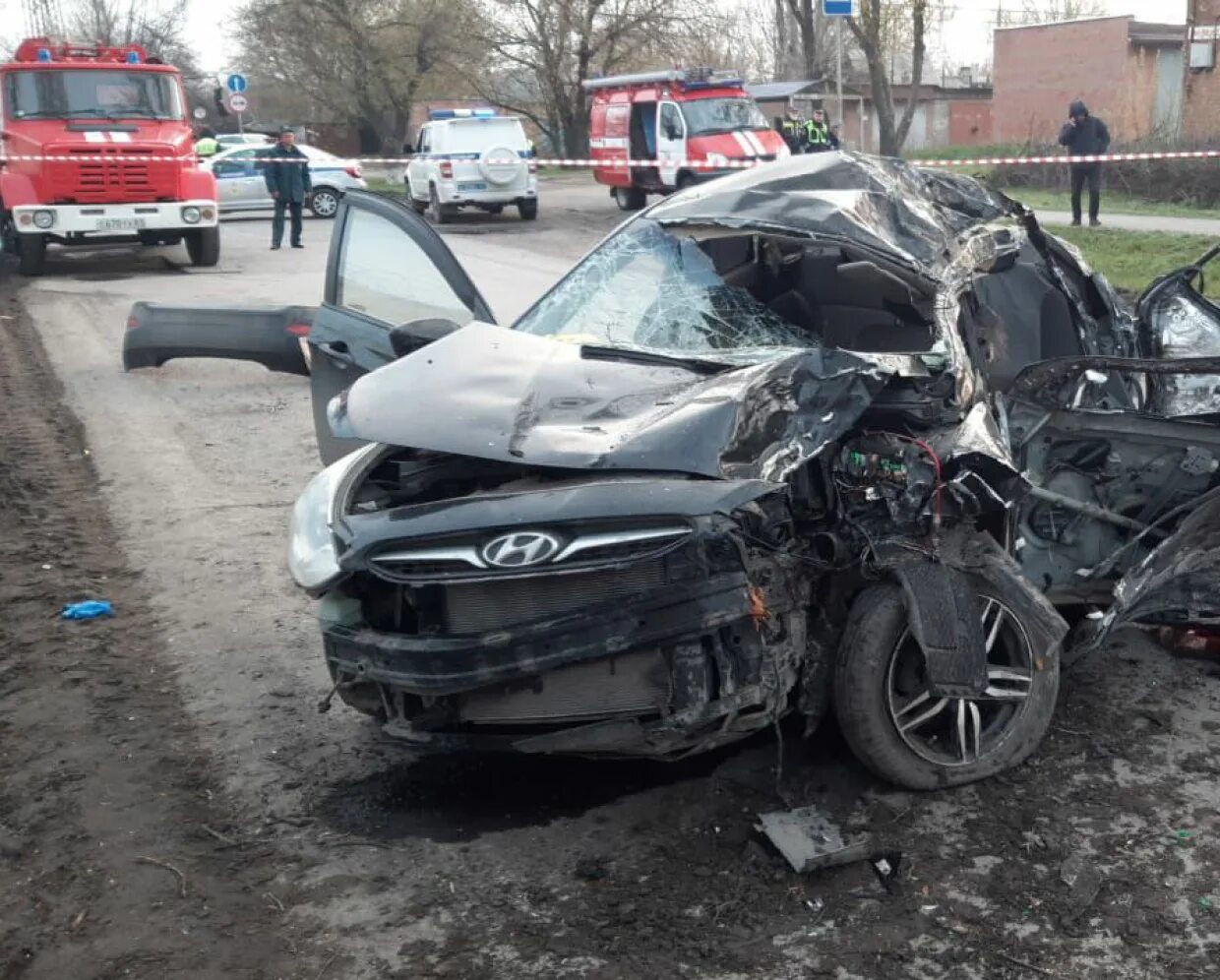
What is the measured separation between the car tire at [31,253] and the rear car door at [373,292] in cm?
1159

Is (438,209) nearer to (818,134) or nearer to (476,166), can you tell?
(476,166)

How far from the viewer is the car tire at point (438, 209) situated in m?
24.3

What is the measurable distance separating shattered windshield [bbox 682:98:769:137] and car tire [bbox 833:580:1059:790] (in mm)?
20081

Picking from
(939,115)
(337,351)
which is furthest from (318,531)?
(939,115)

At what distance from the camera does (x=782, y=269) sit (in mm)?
5090

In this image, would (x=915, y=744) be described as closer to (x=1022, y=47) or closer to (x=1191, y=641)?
(x=1191, y=641)

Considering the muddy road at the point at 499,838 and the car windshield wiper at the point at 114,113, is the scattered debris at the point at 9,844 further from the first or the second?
the car windshield wiper at the point at 114,113

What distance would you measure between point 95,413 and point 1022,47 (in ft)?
118

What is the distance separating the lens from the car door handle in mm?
6098

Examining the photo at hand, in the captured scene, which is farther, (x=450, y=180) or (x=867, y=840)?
(x=450, y=180)

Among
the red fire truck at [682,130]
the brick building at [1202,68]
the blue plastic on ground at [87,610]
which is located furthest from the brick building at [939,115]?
the blue plastic on ground at [87,610]

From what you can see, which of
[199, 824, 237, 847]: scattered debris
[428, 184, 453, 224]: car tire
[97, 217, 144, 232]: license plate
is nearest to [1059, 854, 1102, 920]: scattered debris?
[199, 824, 237, 847]: scattered debris

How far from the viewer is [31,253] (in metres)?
16.6

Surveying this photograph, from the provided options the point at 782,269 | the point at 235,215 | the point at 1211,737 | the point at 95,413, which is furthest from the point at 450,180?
the point at 1211,737
